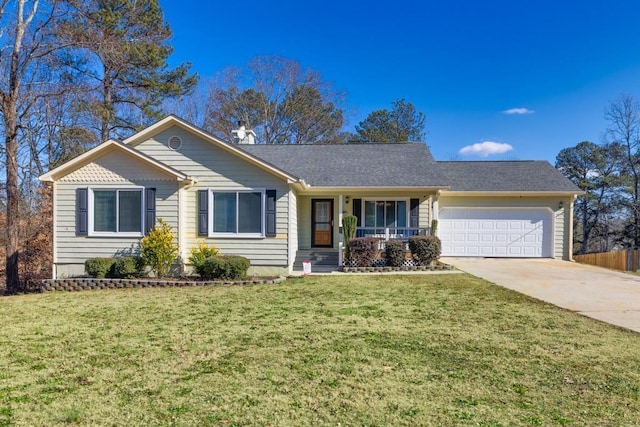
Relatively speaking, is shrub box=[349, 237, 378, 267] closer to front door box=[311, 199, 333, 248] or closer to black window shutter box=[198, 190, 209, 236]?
front door box=[311, 199, 333, 248]

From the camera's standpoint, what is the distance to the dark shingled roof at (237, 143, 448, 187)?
526 inches

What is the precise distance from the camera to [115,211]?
35.4ft

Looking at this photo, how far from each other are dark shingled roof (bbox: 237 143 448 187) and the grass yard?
6686 millimetres

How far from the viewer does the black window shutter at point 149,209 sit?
35.2 feet

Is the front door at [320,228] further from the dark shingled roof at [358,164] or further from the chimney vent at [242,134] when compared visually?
the chimney vent at [242,134]

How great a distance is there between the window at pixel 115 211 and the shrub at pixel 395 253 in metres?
7.51

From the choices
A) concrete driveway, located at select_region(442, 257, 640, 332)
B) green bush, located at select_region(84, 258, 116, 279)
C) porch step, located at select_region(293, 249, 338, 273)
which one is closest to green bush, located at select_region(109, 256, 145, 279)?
green bush, located at select_region(84, 258, 116, 279)

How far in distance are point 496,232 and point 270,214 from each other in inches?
371

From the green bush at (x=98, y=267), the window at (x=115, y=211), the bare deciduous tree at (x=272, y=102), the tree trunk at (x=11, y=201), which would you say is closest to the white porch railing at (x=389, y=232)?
the window at (x=115, y=211)

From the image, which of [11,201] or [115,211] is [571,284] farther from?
[11,201]

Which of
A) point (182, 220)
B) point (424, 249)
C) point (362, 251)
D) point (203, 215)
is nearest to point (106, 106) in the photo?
point (182, 220)

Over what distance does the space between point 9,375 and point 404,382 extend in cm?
406

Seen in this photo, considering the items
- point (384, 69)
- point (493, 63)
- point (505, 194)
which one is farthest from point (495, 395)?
point (384, 69)

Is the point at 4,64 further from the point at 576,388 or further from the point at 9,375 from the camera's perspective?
the point at 576,388
